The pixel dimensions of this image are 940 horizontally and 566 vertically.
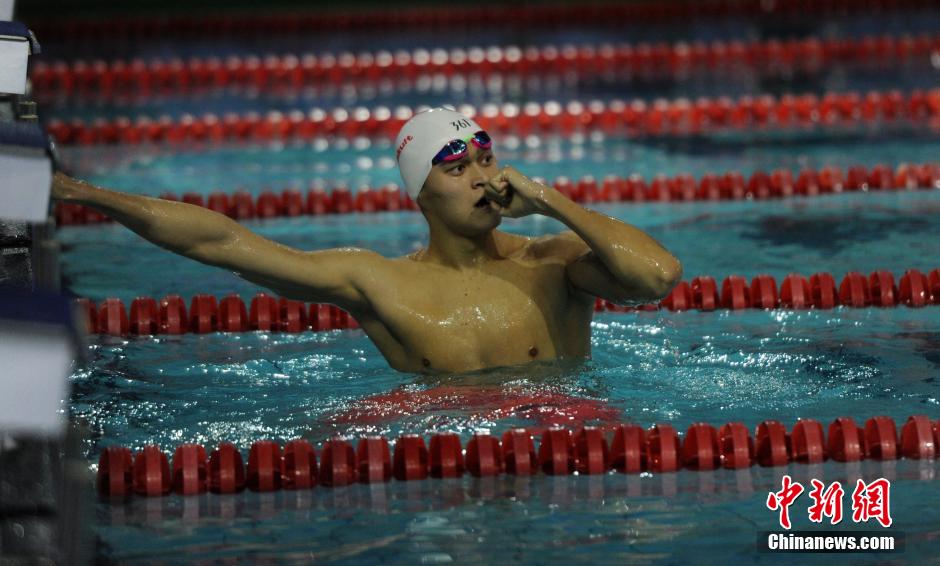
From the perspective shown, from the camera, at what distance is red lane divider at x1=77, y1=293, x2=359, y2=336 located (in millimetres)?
5719

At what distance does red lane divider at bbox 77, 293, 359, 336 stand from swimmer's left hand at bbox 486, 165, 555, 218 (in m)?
1.87

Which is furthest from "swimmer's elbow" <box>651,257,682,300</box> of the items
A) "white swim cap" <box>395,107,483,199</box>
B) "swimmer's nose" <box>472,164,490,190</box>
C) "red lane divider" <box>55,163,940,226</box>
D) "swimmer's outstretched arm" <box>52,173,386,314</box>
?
"red lane divider" <box>55,163,940,226</box>

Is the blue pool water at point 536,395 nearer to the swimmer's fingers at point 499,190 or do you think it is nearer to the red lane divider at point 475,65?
the swimmer's fingers at point 499,190

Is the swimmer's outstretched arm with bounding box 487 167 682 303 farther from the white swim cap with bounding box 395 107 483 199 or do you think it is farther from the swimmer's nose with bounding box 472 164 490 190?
the white swim cap with bounding box 395 107 483 199

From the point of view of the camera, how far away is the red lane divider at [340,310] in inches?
226

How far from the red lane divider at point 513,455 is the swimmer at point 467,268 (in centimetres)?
45

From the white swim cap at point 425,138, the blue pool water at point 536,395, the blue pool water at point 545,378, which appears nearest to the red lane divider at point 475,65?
the blue pool water at point 545,378

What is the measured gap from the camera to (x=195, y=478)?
3.73 meters

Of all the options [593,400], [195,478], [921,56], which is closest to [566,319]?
[593,400]

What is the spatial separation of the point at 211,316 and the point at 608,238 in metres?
2.35

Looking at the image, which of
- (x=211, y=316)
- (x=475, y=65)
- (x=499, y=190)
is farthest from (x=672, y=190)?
(x=475, y=65)

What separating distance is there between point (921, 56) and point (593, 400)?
8978 millimetres

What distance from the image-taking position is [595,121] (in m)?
10.3

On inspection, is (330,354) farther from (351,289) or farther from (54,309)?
(54,309)
